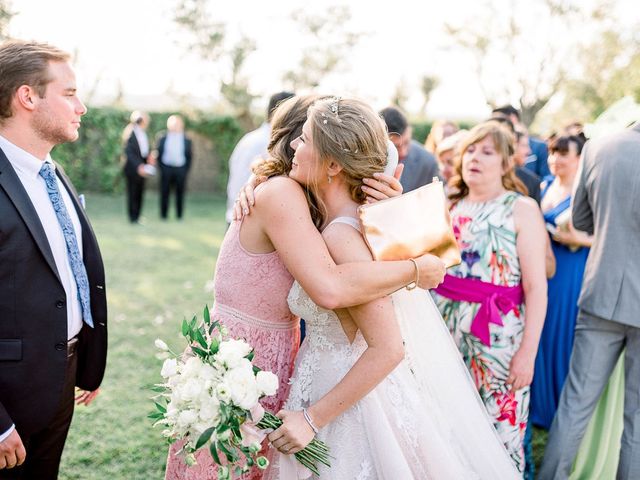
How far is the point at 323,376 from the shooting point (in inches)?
88.3

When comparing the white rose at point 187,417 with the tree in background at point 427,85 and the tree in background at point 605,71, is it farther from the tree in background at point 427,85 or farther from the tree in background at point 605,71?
the tree in background at point 427,85

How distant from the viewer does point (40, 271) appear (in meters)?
2.24

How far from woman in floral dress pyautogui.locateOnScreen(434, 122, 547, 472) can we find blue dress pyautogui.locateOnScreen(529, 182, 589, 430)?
1142 mm

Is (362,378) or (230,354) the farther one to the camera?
(362,378)

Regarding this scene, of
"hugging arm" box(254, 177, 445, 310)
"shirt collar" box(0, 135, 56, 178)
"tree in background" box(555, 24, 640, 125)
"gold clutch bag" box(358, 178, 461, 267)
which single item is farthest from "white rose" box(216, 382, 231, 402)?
"tree in background" box(555, 24, 640, 125)

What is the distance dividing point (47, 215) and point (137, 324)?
4304 millimetres

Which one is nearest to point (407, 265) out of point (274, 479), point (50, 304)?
point (274, 479)

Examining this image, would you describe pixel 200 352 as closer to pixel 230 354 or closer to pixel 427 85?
pixel 230 354

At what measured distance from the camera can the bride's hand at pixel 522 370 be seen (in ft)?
10.8

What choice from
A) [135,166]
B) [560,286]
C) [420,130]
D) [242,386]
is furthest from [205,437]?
[420,130]

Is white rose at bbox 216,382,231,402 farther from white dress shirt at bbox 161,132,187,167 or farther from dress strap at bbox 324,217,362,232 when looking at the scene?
white dress shirt at bbox 161,132,187,167

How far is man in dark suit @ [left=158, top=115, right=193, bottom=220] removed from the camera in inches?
566

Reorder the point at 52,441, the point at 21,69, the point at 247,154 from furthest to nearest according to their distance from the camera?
the point at 247,154 < the point at 52,441 < the point at 21,69

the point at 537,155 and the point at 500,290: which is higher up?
the point at 537,155
